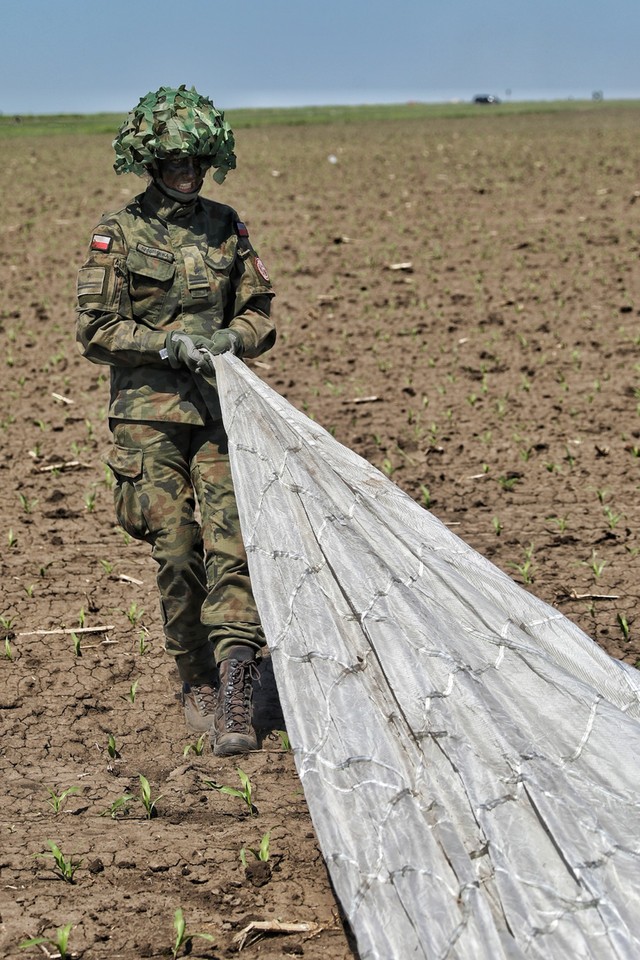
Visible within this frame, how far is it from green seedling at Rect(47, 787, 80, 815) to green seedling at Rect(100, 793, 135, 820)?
0.14m

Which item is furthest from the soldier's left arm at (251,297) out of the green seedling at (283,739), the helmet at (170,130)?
the green seedling at (283,739)

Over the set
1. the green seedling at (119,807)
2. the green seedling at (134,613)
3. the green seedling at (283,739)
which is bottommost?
the green seedling at (134,613)

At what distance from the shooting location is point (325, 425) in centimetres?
813

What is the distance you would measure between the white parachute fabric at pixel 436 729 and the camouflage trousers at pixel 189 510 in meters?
0.56

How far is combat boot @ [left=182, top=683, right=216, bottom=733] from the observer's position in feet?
14.5

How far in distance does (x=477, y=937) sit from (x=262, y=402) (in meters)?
1.81

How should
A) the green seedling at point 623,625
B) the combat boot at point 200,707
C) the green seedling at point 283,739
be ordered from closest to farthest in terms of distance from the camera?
1. the green seedling at point 283,739
2. the combat boot at point 200,707
3. the green seedling at point 623,625

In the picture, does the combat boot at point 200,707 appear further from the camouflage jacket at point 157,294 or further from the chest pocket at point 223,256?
the chest pocket at point 223,256

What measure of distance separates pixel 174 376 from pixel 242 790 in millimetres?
1473

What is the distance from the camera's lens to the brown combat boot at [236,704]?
4.11 meters

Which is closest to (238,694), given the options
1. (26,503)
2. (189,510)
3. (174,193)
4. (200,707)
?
(200,707)

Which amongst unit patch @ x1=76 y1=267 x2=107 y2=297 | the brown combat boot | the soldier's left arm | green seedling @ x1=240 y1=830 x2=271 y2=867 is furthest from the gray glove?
green seedling @ x1=240 y1=830 x2=271 y2=867

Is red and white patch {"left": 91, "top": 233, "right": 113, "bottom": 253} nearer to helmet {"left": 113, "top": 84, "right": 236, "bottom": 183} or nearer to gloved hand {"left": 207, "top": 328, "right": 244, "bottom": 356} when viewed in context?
helmet {"left": 113, "top": 84, "right": 236, "bottom": 183}

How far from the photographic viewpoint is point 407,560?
3275mm
